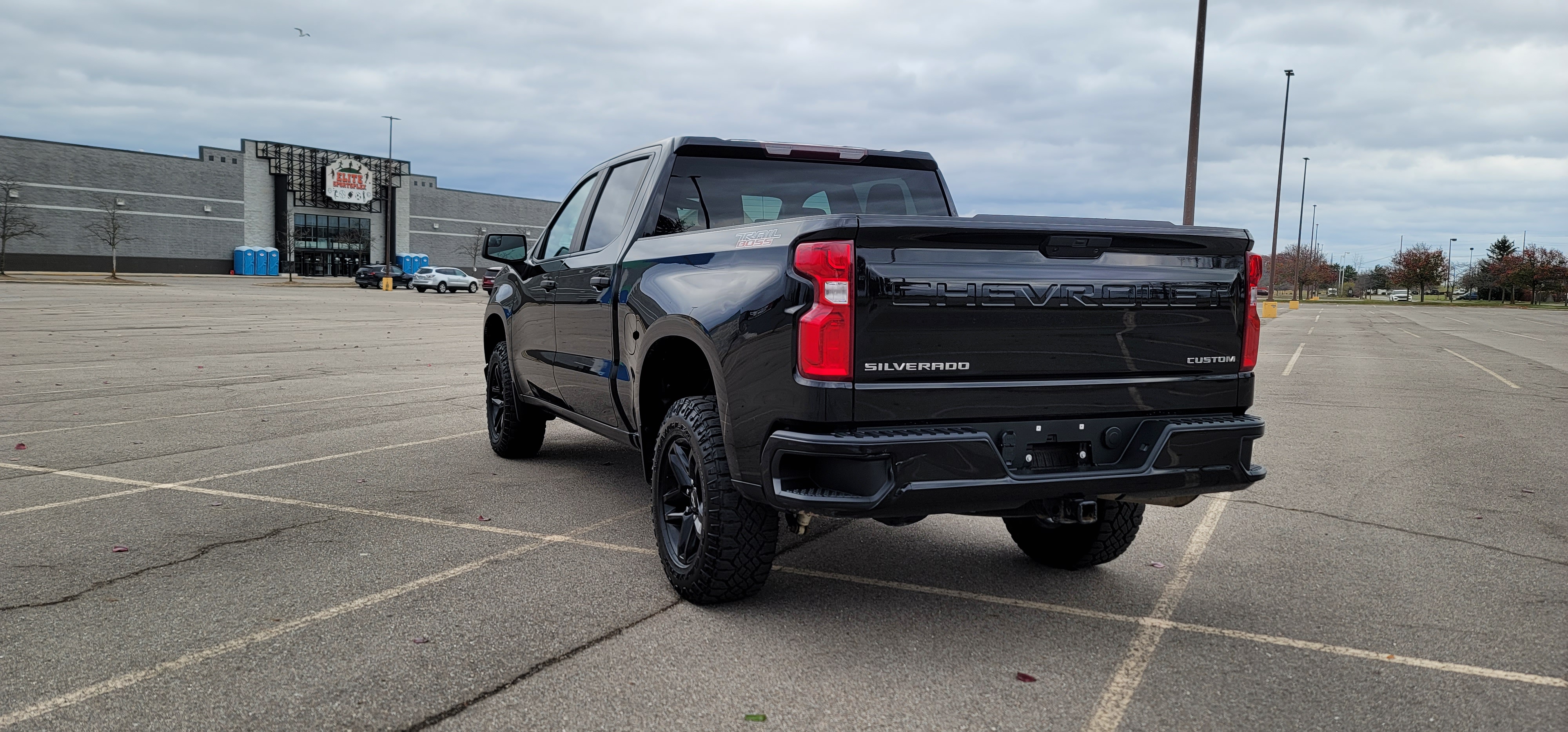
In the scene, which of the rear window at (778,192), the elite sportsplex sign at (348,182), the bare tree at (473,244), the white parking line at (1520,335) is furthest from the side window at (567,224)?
the bare tree at (473,244)

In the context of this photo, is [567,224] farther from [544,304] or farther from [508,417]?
[508,417]

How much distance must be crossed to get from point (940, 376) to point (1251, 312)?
4.38 ft

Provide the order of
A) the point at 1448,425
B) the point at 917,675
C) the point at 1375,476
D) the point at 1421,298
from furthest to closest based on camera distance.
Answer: the point at 1421,298
the point at 1448,425
the point at 1375,476
the point at 917,675

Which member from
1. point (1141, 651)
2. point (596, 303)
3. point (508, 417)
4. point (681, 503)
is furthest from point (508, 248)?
point (1141, 651)

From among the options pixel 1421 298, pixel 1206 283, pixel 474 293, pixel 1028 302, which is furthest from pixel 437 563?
pixel 1421 298

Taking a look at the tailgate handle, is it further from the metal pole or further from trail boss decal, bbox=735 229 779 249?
the metal pole

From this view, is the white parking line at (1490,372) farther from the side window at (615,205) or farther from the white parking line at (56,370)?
the white parking line at (56,370)

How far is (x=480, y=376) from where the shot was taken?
43.4 feet

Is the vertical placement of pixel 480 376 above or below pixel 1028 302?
below

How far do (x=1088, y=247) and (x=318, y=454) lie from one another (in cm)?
559

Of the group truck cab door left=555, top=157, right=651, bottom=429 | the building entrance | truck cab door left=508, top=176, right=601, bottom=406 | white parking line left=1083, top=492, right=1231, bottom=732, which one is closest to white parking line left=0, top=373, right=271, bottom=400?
truck cab door left=508, top=176, right=601, bottom=406

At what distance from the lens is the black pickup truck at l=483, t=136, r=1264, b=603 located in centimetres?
342

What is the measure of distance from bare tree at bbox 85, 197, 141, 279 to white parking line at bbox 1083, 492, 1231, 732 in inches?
2917

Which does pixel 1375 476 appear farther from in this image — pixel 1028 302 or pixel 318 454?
pixel 318 454
